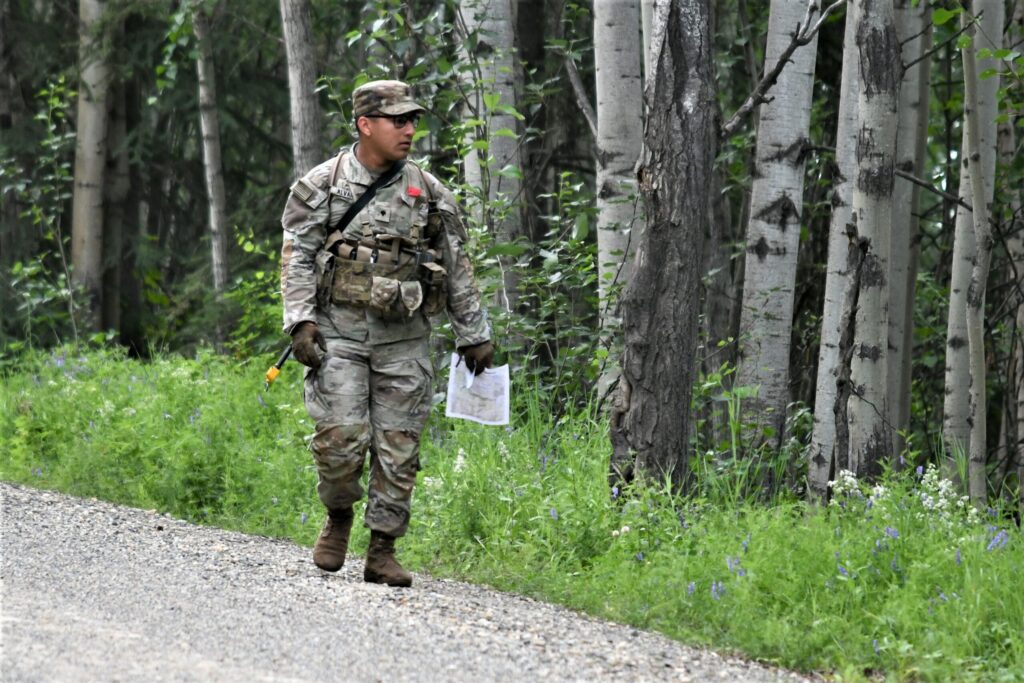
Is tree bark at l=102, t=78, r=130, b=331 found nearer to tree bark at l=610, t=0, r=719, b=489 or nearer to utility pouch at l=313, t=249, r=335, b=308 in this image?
utility pouch at l=313, t=249, r=335, b=308

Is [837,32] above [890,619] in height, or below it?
above

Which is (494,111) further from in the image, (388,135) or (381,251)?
(381,251)

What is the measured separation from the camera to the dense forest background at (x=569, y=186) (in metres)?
8.65

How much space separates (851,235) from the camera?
7.68m

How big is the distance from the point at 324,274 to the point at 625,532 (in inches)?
74.0

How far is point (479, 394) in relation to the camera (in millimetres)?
6844

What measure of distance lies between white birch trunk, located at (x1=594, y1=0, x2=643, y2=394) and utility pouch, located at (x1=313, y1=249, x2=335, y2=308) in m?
2.75

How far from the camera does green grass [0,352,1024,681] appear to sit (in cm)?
553

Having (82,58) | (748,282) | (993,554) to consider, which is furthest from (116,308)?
(993,554)

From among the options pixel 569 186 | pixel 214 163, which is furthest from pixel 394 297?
pixel 214 163

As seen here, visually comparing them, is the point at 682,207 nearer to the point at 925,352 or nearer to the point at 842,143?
the point at 842,143

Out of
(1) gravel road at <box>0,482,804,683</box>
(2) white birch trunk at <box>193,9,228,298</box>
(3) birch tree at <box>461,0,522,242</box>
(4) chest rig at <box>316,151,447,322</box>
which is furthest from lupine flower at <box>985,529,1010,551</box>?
(2) white birch trunk at <box>193,9,228,298</box>

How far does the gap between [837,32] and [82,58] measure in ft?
29.3

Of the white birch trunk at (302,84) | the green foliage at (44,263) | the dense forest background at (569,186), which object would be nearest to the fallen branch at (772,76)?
the dense forest background at (569,186)
